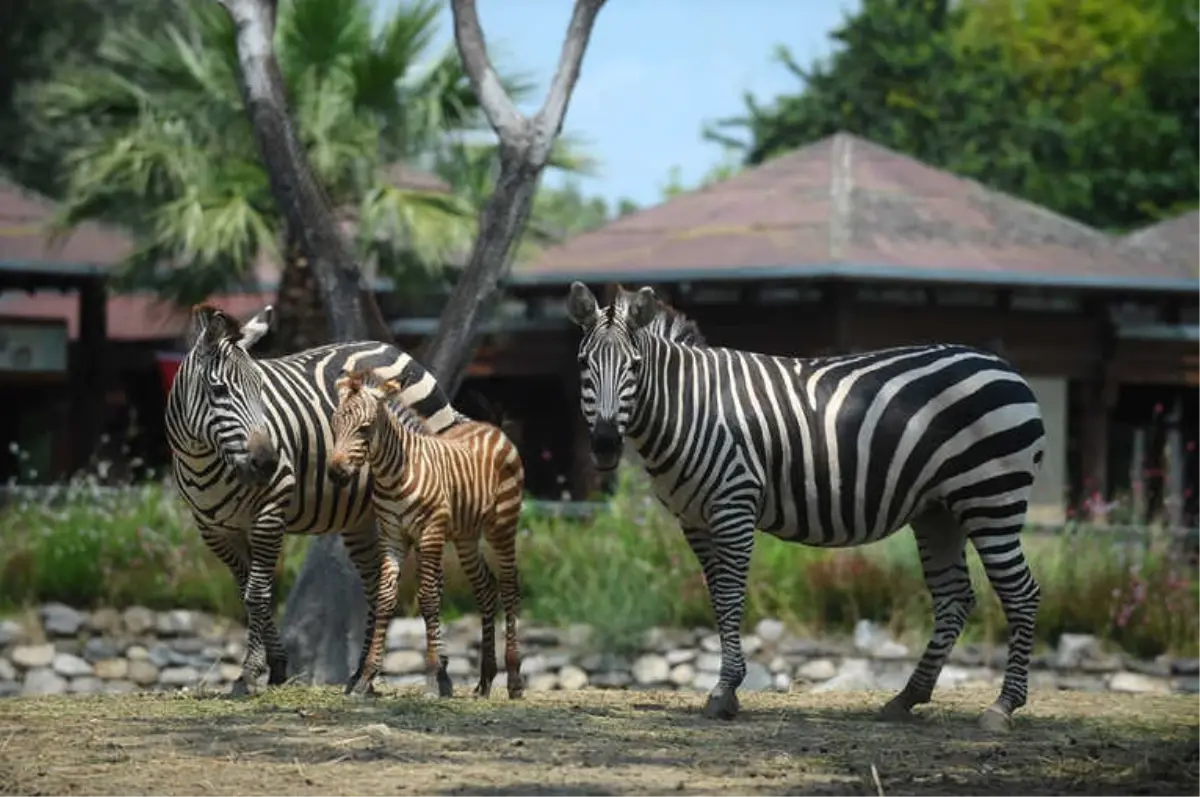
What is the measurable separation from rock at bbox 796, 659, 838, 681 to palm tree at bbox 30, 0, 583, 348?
18.0 ft

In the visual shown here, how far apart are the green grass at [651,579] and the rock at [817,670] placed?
33 cm

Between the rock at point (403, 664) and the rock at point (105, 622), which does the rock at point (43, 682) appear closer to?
the rock at point (105, 622)

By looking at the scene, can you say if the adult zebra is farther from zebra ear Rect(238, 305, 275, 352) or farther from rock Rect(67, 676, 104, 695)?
rock Rect(67, 676, 104, 695)

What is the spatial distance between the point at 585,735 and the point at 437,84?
40.5ft

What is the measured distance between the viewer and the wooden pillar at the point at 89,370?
80.5 feet

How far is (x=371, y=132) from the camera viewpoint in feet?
65.5

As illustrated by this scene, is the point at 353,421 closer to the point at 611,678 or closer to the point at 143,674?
the point at 611,678

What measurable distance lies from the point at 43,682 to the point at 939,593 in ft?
30.4

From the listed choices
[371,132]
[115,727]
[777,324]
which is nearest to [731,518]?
[115,727]

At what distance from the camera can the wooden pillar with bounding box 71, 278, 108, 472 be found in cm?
2455

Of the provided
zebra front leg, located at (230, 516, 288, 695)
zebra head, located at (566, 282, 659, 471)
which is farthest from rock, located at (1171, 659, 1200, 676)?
zebra front leg, located at (230, 516, 288, 695)

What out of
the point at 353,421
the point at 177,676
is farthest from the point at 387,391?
the point at 177,676

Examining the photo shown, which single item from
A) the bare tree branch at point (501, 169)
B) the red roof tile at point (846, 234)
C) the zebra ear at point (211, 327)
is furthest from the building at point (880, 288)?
the zebra ear at point (211, 327)

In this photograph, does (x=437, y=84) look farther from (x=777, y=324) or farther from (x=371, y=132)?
(x=777, y=324)
